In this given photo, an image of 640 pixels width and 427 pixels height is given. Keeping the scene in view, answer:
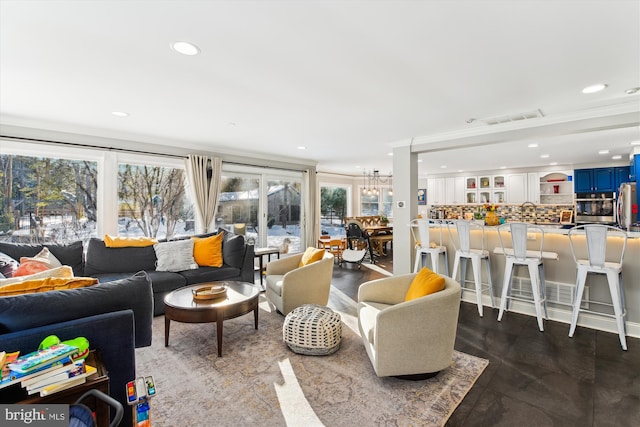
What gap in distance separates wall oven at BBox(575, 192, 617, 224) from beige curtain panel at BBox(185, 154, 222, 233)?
26.1 ft

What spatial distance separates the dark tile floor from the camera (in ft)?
6.45

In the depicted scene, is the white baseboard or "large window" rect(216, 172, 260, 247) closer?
the white baseboard

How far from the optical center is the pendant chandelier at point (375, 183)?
9.71 metres

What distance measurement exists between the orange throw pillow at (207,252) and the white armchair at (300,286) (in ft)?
3.03

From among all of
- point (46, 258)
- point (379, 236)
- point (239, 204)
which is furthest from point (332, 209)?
point (46, 258)

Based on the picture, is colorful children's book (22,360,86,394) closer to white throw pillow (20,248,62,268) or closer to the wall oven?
white throw pillow (20,248,62,268)

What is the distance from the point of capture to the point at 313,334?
2.72m

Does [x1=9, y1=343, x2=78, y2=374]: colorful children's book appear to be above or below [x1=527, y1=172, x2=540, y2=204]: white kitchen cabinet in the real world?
below

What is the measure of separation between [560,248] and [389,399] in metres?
2.93

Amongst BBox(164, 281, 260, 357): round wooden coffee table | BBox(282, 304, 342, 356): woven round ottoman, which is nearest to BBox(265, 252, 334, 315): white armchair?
BBox(164, 281, 260, 357): round wooden coffee table

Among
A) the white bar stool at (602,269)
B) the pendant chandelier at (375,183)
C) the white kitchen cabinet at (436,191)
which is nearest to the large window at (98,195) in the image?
the pendant chandelier at (375,183)

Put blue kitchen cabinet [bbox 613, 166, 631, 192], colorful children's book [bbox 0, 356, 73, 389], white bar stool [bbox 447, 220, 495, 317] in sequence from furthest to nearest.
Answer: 1. blue kitchen cabinet [bbox 613, 166, 631, 192]
2. white bar stool [bbox 447, 220, 495, 317]
3. colorful children's book [bbox 0, 356, 73, 389]

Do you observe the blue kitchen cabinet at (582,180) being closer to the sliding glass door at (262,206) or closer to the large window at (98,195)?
the sliding glass door at (262,206)

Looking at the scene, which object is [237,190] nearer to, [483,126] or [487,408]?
[483,126]
